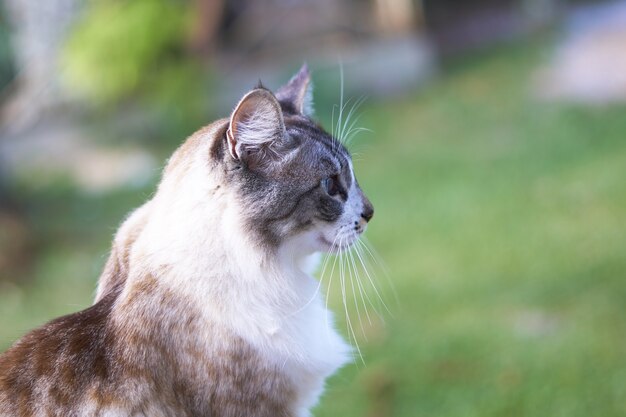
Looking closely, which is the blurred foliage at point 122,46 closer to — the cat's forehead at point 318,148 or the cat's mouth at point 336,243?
the cat's forehead at point 318,148

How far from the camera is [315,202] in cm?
234

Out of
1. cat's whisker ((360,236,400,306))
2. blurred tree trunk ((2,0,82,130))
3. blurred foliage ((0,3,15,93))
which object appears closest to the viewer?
cat's whisker ((360,236,400,306))

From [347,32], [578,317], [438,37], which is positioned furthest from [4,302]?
[438,37]

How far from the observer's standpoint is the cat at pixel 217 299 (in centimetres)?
217

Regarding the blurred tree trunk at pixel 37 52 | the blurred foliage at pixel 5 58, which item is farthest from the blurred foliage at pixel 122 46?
the blurred foliage at pixel 5 58

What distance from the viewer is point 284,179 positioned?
2.32 m

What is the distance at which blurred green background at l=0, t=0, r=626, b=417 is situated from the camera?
14.3 feet

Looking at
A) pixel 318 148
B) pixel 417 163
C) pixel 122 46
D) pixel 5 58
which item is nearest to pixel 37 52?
pixel 5 58

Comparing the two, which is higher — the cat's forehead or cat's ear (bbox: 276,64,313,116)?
cat's ear (bbox: 276,64,313,116)

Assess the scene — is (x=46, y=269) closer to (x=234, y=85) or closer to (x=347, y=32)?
(x=234, y=85)

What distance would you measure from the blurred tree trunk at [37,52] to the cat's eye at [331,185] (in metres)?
6.38

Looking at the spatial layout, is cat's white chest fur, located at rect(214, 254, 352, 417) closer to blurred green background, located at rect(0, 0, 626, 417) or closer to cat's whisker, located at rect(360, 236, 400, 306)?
blurred green background, located at rect(0, 0, 626, 417)

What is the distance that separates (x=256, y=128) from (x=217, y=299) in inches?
18.5

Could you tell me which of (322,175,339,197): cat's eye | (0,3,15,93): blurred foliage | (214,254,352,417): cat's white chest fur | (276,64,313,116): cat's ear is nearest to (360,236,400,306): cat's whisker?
(276,64,313,116): cat's ear
